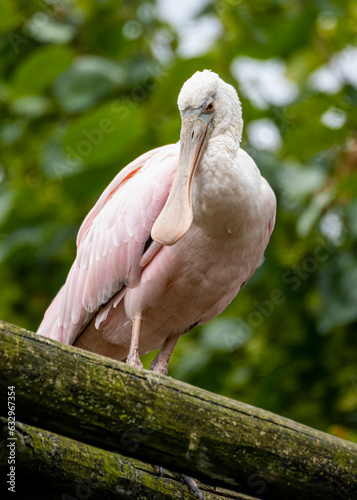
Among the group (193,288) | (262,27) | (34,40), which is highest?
(262,27)

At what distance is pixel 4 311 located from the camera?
263 inches

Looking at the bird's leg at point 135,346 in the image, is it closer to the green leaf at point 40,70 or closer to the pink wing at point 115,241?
the pink wing at point 115,241

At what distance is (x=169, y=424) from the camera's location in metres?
2.73

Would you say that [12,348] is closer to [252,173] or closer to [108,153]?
[252,173]

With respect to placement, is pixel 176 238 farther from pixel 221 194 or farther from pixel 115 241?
pixel 115 241

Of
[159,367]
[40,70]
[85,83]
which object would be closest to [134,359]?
[159,367]

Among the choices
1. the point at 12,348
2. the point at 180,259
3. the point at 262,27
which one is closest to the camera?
the point at 12,348

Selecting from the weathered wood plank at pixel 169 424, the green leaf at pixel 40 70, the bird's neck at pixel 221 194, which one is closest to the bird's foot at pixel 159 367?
the bird's neck at pixel 221 194

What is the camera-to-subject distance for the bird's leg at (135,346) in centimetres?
423

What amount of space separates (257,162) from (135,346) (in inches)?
102

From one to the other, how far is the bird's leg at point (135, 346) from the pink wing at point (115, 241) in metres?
0.22

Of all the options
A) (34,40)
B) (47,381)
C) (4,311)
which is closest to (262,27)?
(34,40)

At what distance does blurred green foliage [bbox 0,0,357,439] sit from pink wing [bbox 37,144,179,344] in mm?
1227

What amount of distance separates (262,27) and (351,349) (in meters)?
2.85
